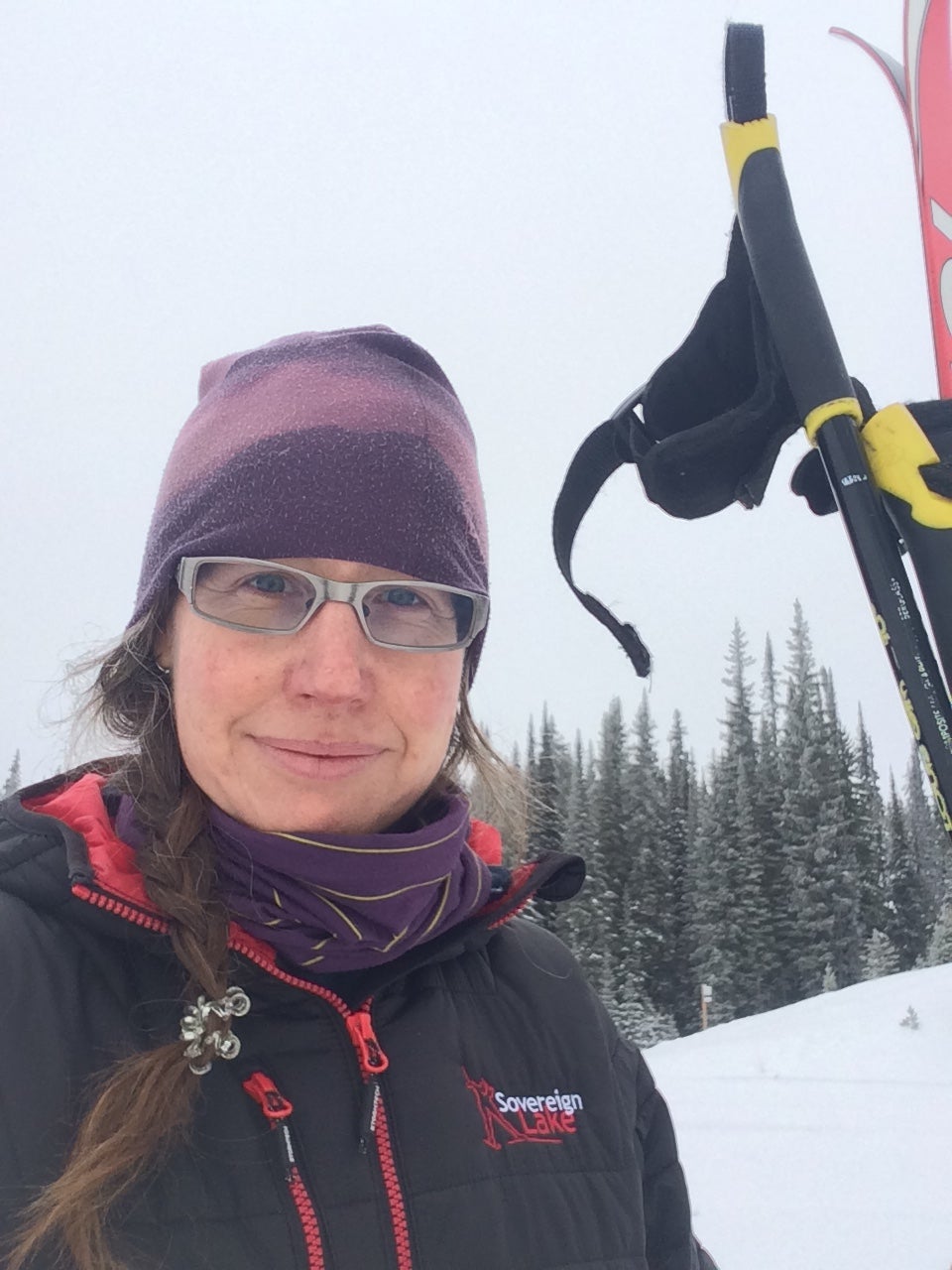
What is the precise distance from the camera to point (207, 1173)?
1.08 meters

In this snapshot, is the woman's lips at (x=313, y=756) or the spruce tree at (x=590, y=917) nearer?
the woman's lips at (x=313, y=756)

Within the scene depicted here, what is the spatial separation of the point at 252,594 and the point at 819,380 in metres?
0.87

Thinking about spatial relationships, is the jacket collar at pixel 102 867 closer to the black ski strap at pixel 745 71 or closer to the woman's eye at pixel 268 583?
the woman's eye at pixel 268 583

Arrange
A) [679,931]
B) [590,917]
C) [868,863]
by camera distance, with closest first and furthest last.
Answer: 1. [590,917]
2. [868,863]
3. [679,931]

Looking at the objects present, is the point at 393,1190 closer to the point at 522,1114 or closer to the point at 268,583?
the point at 522,1114

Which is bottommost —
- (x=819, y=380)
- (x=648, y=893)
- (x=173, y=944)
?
(x=648, y=893)

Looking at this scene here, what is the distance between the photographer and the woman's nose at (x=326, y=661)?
1.25 metres

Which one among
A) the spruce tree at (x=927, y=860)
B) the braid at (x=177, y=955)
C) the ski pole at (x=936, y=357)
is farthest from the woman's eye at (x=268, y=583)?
the spruce tree at (x=927, y=860)

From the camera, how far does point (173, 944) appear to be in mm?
1158

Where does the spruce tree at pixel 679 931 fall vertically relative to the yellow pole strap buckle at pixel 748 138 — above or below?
below

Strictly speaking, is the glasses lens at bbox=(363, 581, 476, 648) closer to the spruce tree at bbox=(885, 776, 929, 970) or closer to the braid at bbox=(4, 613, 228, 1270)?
the braid at bbox=(4, 613, 228, 1270)

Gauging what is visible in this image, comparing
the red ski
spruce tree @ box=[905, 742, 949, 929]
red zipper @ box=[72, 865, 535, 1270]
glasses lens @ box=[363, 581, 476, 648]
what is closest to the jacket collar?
red zipper @ box=[72, 865, 535, 1270]

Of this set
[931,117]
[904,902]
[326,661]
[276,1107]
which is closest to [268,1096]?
[276,1107]

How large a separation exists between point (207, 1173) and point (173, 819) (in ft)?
1.49
